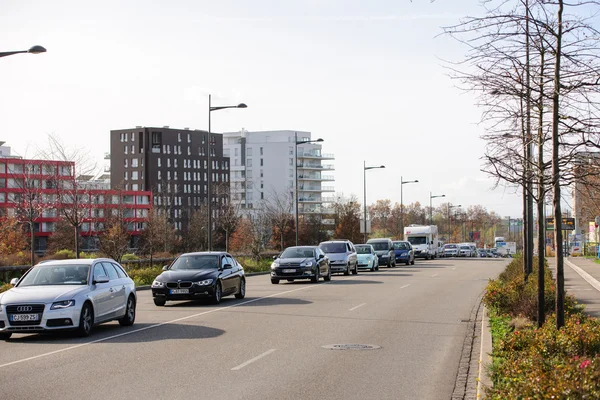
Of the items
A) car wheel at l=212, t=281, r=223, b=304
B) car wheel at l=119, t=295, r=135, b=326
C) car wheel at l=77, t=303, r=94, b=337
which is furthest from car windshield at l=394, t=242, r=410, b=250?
car wheel at l=77, t=303, r=94, b=337

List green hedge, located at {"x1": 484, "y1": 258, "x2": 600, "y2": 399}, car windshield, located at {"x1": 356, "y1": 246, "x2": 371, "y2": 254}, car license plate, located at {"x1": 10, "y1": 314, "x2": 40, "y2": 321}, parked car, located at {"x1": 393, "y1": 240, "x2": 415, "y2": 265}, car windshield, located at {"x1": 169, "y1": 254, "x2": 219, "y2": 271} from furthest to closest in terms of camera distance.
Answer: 1. parked car, located at {"x1": 393, "y1": 240, "x2": 415, "y2": 265}
2. car windshield, located at {"x1": 356, "y1": 246, "x2": 371, "y2": 254}
3. car windshield, located at {"x1": 169, "y1": 254, "x2": 219, "y2": 271}
4. car license plate, located at {"x1": 10, "y1": 314, "x2": 40, "y2": 321}
5. green hedge, located at {"x1": 484, "y1": 258, "x2": 600, "y2": 399}

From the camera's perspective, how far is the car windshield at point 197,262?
24.3 meters

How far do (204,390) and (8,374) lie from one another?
10.0 feet

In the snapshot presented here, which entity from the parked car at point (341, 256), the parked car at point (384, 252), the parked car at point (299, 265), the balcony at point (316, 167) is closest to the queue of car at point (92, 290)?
the parked car at point (299, 265)

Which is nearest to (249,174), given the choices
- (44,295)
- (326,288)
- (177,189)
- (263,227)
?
(177,189)

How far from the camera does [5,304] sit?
15.0 meters

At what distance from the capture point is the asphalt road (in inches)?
392

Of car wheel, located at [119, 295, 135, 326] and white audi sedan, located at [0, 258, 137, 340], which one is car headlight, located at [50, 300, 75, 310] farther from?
car wheel, located at [119, 295, 135, 326]

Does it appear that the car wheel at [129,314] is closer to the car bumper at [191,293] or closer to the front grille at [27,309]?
the front grille at [27,309]

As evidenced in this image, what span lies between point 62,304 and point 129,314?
2.69 meters

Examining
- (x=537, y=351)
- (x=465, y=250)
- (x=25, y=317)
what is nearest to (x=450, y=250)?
(x=465, y=250)

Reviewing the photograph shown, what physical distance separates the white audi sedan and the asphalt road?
327mm

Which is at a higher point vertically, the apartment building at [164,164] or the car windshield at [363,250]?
the apartment building at [164,164]

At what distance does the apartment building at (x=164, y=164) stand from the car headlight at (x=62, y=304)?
134 m
